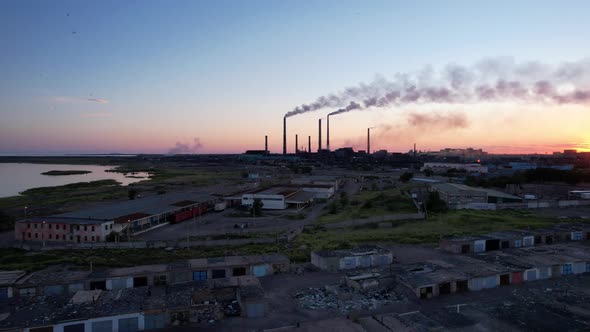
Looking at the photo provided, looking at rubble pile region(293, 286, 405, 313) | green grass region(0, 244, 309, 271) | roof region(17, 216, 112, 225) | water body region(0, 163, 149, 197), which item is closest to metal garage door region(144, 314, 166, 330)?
rubble pile region(293, 286, 405, 313)

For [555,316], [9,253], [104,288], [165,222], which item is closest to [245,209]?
[165,222]

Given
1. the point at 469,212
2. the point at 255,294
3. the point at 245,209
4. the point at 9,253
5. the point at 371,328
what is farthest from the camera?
the point at 245,209

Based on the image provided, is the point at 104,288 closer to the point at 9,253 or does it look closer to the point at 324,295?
the point at 324,295

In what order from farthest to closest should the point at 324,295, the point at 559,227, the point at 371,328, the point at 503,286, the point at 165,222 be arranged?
the point at 165,222 < the point at 559,227 < the point at 503,286 < the point at 324,295 < the point at 371,328

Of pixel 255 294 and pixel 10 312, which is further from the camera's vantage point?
pixel 255 294

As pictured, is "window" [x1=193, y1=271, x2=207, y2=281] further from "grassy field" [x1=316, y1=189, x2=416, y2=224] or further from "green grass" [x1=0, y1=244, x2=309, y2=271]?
"grassy field" [x1=316, y1=189, x2=416, y2=224]

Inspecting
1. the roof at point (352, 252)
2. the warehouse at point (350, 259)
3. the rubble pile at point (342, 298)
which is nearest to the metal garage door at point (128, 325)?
the rubble pile at point (342, 298)
